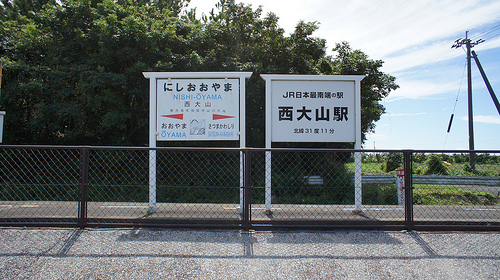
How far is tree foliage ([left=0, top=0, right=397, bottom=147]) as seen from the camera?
372 inches

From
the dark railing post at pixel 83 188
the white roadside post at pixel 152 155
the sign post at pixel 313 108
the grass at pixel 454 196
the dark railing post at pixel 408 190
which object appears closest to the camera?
the dark railing post at pixel 83 188

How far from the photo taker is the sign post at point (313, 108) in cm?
514

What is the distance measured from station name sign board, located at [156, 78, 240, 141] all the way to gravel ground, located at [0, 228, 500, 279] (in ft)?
5.80

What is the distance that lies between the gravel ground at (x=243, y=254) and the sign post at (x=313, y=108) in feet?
5.73

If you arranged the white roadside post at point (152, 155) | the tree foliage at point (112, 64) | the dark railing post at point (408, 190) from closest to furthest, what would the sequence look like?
the dark railing post at point (408, 190) → the white roadside post at point (152, 155) → the tree foliage at point (112, 64)

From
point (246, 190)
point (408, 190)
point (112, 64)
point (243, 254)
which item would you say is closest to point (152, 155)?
point (246, 190)

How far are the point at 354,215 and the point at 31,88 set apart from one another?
32.5 ft

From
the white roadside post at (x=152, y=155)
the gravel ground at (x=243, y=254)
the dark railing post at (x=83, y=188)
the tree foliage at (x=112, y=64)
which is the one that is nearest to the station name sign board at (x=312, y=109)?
the gravel ground at (x=243, y=254)

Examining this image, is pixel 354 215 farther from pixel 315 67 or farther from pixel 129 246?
pixel 315 67

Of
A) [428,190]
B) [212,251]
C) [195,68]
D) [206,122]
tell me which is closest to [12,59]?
[195,68]

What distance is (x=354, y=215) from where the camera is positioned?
15.4 feet

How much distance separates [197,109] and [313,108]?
201 centimetres

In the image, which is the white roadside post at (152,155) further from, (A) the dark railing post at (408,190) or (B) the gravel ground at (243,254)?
(A) the dark railing post at (408,190)

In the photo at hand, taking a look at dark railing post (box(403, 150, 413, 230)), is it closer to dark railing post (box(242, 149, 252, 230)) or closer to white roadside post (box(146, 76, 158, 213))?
dark railing post (box(242, 149, 252, 230))
